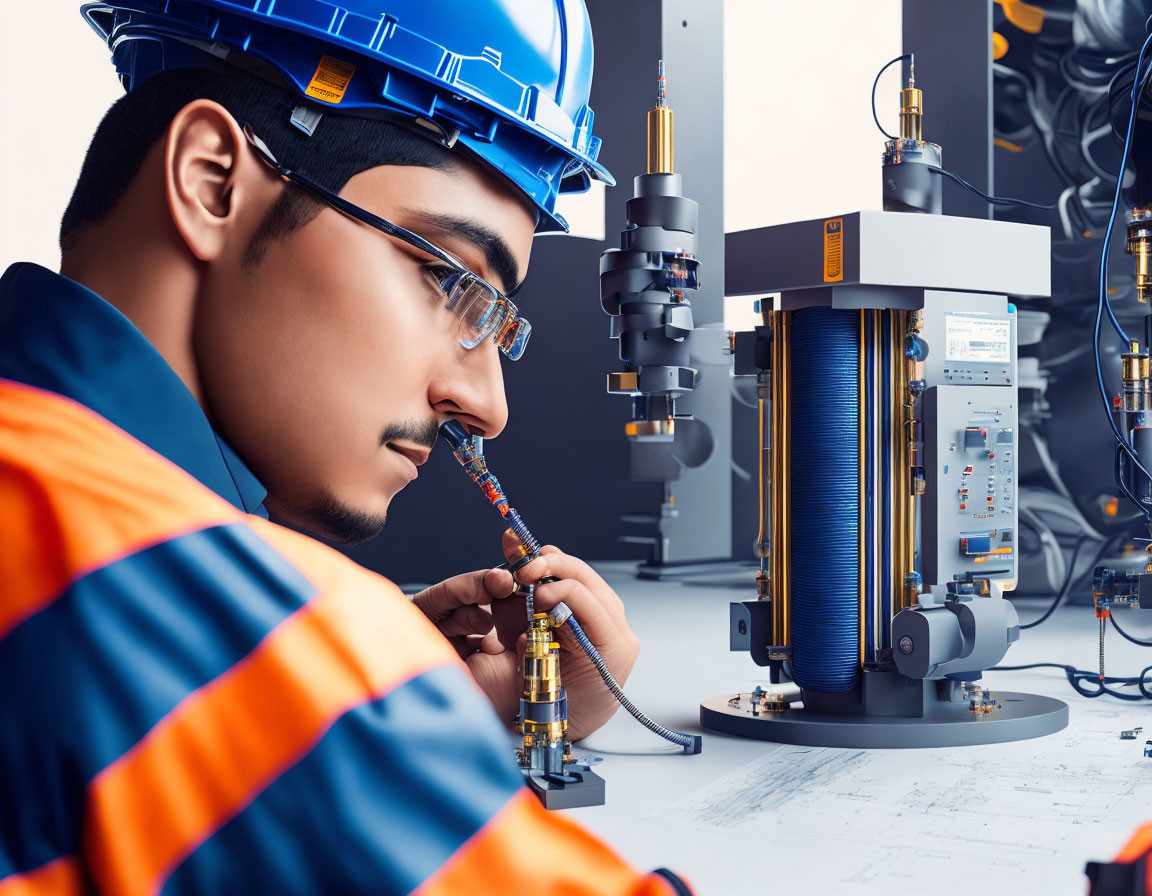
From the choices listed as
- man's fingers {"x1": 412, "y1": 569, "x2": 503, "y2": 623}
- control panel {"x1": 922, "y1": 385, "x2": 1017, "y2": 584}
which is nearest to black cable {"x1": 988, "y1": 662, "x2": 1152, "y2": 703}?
control panel {"x1": 922, "y1": 385, "x2": 1017, "y2": 584}

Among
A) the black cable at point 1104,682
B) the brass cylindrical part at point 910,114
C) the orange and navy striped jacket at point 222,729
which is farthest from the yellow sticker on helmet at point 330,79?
the black cable at point 1104,682

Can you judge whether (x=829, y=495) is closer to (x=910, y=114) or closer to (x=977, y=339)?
(x=977, y=339)

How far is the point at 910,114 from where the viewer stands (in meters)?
2.54

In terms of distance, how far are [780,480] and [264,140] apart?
6.19ft

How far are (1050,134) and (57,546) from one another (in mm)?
4725

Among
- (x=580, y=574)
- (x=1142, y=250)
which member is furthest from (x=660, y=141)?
(x=580, y=574)

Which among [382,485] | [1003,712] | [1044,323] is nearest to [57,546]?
[382,485]

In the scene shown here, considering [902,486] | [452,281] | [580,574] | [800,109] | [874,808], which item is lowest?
[874,808]

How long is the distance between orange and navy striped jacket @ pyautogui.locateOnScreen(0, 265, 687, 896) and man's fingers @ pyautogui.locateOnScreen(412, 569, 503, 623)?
119cm

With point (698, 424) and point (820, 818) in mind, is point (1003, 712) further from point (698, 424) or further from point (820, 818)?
point (698, 424)

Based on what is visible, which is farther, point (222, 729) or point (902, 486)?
point (902, 486)

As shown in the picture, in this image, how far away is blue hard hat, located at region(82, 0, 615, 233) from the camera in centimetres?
61

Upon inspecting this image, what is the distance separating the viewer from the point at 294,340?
60 centimetres

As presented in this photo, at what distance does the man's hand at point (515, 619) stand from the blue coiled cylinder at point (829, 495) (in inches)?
27.0
